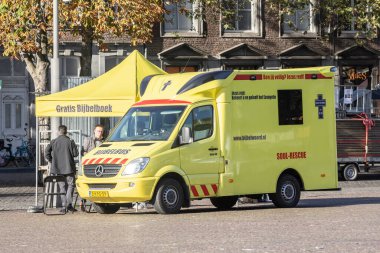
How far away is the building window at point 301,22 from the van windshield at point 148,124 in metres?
28.1

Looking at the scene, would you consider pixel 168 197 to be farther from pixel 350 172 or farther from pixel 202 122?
pixel 350 172

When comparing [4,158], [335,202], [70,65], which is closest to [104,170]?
[335,202]

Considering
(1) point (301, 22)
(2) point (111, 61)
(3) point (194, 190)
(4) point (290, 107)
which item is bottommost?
(3) point (194, 190)

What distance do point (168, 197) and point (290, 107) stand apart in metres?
3.70

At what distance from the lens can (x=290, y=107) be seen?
26375 mm

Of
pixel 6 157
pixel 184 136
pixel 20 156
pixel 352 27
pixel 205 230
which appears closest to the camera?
pixel 205 230

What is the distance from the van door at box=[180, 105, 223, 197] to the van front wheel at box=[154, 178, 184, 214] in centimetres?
35

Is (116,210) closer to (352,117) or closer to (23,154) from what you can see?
(352,117)

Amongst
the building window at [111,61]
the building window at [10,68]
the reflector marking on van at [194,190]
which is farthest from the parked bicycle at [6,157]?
the reflector marking on van at [194,190]

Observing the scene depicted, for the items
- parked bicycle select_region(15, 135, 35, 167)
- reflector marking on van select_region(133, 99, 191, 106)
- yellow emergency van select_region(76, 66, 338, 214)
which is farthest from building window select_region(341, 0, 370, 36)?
reflector marking on van select_region(133, 99, 191, 106)

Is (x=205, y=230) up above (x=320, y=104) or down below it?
below

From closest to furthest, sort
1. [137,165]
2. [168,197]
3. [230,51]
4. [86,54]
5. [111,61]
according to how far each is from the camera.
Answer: [137,165] → [168,197] → [86,54] → [111,61] → [230,51]

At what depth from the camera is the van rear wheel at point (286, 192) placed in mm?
26328

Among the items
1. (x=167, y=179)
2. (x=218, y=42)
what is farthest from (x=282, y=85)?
(x=218, y=42)
